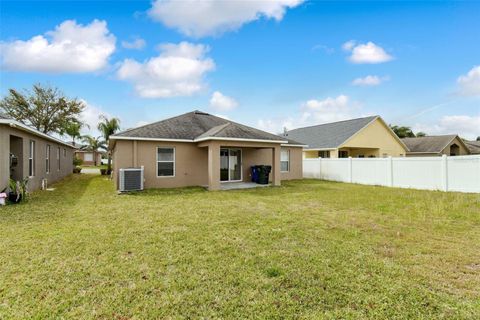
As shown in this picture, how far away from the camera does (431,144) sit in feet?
90.3

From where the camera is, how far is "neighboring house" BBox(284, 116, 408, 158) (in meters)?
21.3

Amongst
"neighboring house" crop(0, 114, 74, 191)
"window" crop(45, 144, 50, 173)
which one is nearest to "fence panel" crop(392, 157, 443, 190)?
"neighboring house" crop(0, 114, 74, 191)

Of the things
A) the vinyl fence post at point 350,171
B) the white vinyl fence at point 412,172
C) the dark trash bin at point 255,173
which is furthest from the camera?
the vinyl fence post at point 350,171

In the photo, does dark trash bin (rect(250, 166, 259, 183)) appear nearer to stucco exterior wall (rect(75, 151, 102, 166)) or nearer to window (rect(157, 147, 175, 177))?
window (rect(157, 147, 175, 177))

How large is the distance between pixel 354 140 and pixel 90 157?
48.4m

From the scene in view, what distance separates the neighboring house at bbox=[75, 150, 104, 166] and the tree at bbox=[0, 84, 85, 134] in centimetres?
1549

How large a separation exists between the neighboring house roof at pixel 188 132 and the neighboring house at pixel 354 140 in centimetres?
950

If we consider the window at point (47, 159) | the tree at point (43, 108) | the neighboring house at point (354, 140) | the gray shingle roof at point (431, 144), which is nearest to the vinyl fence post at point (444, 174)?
the neighboring house at point (354, 140)

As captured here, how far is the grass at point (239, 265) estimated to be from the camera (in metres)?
2.74

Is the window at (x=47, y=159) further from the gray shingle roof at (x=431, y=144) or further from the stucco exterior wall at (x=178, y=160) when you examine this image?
the gray shingle roof at (x=431, y=144)

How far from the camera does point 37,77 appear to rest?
1174 inches

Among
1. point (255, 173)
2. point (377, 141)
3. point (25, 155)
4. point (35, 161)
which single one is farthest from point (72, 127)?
point (377, 141)

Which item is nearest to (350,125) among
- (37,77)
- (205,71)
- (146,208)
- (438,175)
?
(438,175)

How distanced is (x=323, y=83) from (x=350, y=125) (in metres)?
6.75
